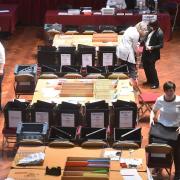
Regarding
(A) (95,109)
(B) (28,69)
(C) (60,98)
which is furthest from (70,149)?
(B) (28,69)

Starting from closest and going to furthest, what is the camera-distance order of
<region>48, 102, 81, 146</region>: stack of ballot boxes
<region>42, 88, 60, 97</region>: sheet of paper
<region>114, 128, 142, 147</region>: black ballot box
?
<region>114, 128, 142, 147</region>: black ballot box
<region>48, 102, 81, 146</region>: stack of ballot boxes
<region>42, 88, 60, 97</region>: sheet of paper

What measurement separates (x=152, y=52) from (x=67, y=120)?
14.1 feet

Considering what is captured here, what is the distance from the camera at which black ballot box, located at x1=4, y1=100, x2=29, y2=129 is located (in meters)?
9.48

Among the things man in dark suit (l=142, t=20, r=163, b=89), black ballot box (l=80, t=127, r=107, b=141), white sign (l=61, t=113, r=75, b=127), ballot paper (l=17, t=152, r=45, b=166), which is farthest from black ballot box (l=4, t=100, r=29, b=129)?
man in dark suit (l=142, t=20, r=163, b=89)

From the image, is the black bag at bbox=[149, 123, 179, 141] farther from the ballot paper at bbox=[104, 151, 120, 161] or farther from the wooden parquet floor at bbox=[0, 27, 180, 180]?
the wooden parquet floor at bbox=[0, 27, 180, 180]

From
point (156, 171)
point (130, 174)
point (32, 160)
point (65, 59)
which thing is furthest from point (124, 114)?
point (65, 59)

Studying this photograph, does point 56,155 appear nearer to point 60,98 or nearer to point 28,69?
point 60,98

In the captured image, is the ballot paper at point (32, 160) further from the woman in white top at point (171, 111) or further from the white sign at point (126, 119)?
the woman in white top at point (171, 111)

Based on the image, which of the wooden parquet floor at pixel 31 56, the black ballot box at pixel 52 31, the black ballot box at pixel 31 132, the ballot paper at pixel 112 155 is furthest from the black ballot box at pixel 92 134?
the black ballot box at pixel 52 31

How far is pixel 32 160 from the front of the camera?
7832mm

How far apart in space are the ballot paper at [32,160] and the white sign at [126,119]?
6.15ft

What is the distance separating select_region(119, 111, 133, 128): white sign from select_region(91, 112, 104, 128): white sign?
1.05 feet

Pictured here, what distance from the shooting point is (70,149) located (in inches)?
325

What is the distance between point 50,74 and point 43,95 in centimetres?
116
